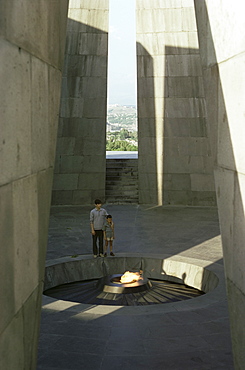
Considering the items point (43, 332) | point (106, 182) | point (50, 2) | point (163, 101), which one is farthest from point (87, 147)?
point (50, 2)

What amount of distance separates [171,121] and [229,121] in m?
14.8

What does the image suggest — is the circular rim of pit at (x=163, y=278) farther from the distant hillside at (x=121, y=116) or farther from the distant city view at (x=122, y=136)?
the distant hillside at (x=121, y=116)

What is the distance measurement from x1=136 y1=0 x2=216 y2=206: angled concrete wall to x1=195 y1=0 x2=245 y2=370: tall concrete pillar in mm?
13868

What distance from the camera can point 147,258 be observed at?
11.5 m

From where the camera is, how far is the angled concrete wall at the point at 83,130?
19359mm

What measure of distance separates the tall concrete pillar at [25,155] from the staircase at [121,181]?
14374 millimetres

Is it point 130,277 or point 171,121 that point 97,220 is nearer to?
point 130,277

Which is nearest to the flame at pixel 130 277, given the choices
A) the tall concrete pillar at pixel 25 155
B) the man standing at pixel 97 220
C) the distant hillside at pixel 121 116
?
the man standing at pixel 97 220

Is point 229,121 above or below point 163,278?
above

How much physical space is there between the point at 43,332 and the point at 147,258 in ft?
15.5

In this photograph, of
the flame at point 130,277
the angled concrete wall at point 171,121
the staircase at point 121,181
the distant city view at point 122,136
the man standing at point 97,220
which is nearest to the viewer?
the flame at point 130,277

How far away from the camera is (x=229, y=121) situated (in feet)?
15.3

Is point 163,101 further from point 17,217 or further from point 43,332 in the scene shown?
point 17,217

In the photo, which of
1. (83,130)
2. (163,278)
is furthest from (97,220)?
(83,130)
